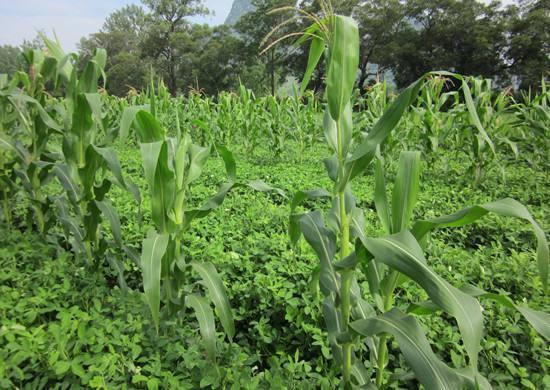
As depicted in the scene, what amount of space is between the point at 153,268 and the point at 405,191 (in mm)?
947

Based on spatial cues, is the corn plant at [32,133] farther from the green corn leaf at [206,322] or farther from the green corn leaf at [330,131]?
the green corn leaf at [330,131]

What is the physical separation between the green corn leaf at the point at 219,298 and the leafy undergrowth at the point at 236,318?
0.50 ft

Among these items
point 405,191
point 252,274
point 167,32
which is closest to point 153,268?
point 252,274

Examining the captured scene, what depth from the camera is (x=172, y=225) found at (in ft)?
4.73

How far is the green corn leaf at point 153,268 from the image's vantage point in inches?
43.8

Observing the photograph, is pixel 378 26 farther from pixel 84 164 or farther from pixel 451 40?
pixel 84 164

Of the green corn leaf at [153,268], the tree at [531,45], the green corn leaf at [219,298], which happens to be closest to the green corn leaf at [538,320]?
the green corn leaf at [219,298]

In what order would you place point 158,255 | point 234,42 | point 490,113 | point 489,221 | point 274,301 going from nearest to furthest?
point 158,255 → point 274,301 → point 489,221 → point 490,113 → point 234,42

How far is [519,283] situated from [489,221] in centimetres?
108

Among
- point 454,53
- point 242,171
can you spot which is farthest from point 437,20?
point 242,171

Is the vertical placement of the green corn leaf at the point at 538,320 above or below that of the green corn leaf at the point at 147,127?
below

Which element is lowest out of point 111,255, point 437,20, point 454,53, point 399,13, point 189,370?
point 189,370

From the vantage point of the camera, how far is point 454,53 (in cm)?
2397

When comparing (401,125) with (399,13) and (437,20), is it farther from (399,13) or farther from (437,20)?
(399,13)
